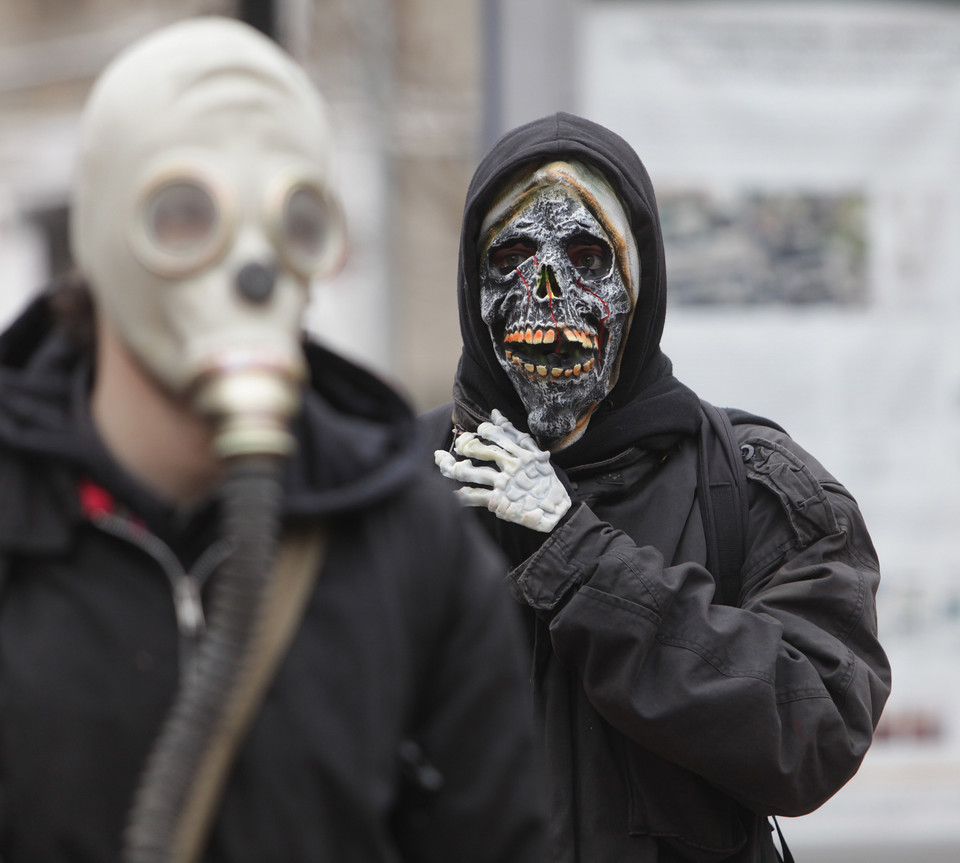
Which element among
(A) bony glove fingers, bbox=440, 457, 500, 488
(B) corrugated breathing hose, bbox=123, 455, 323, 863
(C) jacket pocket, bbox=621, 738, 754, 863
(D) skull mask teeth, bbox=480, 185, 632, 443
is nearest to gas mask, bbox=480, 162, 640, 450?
(D) skull mask teeth, bbox=480, 185, 632, 443

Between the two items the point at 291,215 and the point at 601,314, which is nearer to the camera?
the point at 291,215

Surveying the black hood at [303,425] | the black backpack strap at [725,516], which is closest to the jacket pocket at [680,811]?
the black backpack strap at [725,516]

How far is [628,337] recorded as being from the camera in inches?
104

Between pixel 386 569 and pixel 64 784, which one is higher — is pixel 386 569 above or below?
above

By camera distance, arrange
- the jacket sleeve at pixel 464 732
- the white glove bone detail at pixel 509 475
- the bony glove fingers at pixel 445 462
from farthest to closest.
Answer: the bony glove fingers at pixel 445 462 < the white glove bone detail at pixel 509 475 < the jacket sleeve at pixel 464 732

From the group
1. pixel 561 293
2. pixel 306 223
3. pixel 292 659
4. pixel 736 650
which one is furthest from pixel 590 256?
pixel 292 659

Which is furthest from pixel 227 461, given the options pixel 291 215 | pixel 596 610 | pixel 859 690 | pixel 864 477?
pixel 864 477

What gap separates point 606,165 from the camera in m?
2.59

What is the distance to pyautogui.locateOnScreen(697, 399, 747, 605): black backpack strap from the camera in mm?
2549

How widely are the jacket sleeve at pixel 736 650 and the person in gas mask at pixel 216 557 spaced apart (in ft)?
2.35

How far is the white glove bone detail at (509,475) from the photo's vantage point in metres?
2.47

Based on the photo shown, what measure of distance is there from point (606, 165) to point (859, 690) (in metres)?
1.01

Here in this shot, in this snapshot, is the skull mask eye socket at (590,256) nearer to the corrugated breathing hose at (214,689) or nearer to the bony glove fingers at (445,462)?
the bony glove fingers at (445,462)

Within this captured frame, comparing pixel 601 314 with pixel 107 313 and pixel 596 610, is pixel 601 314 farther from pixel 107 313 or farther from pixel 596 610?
pixel 107 313
